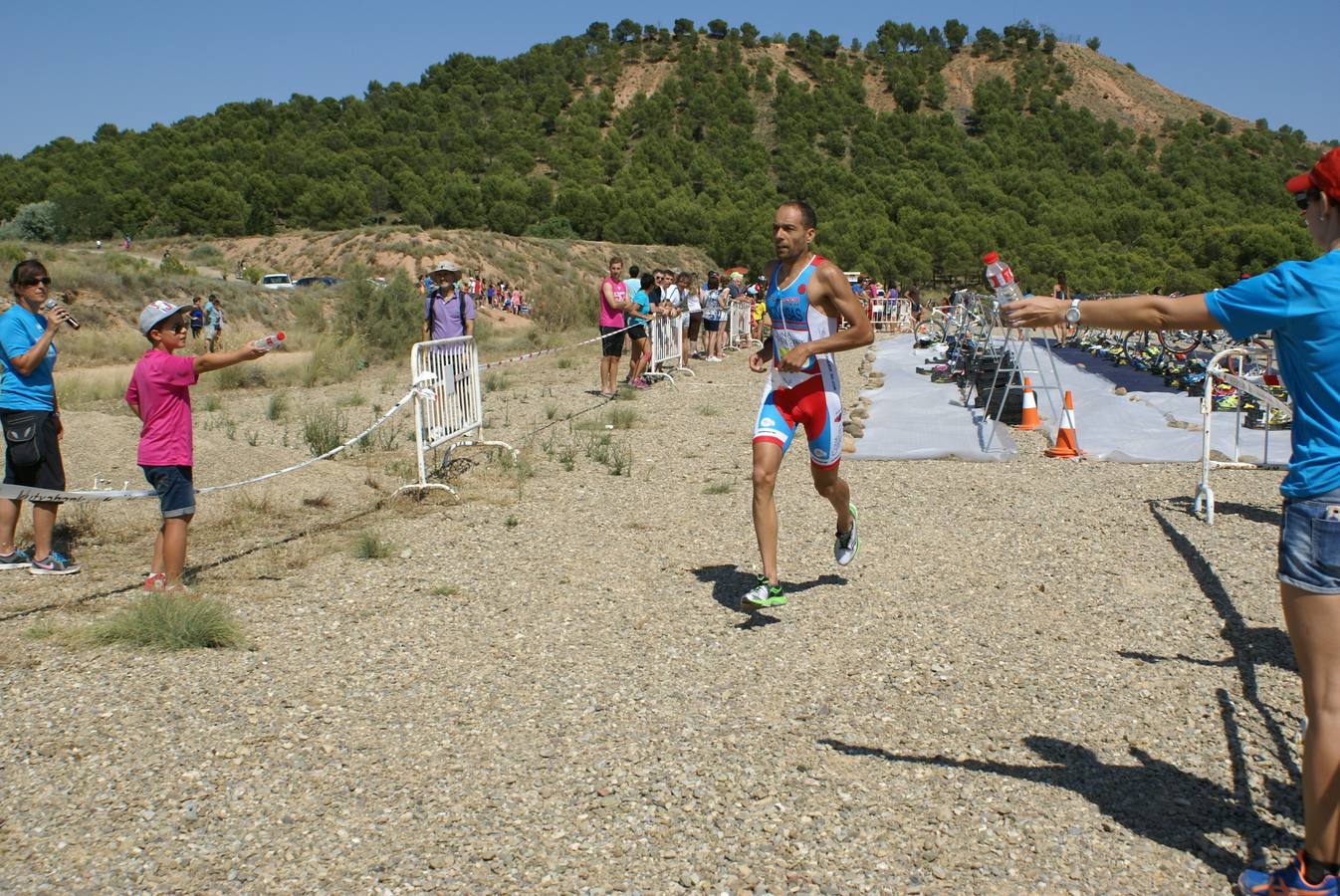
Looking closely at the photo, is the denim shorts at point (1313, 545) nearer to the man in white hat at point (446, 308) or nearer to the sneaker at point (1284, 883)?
the sneaker at point (1284, 883)

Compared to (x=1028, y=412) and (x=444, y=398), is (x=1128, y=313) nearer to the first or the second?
(x=444, y=398)

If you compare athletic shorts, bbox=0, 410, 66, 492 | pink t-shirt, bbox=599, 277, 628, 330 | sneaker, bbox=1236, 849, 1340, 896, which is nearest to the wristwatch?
sneaker, bbox=1236, 849, 1340, 896

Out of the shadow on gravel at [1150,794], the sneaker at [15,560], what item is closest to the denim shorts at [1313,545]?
the shadow on gravel at [1150,794]

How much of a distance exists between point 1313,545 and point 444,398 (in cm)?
759

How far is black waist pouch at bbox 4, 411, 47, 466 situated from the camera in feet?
20.2

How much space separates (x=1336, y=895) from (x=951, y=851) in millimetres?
944

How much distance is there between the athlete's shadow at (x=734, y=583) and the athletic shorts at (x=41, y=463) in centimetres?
373

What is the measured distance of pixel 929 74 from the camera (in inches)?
4414

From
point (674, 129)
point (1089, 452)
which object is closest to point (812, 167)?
point (674, 129)

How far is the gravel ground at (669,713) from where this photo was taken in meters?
3.20

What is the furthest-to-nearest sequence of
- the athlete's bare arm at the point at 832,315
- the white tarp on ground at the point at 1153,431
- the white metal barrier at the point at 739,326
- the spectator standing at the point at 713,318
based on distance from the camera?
the white metal barrier at the point at 739,326
the spectator standing at the point at 713,318
the white tarp on ground at the point at 1153,431
the athlete's bare arm at the point at 832,315

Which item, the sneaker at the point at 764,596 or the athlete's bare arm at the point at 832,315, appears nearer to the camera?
the athlete's bare arm at the point at 832,315

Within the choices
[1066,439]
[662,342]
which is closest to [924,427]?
[1066,439]

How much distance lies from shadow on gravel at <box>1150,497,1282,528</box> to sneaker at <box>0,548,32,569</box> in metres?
7.38
